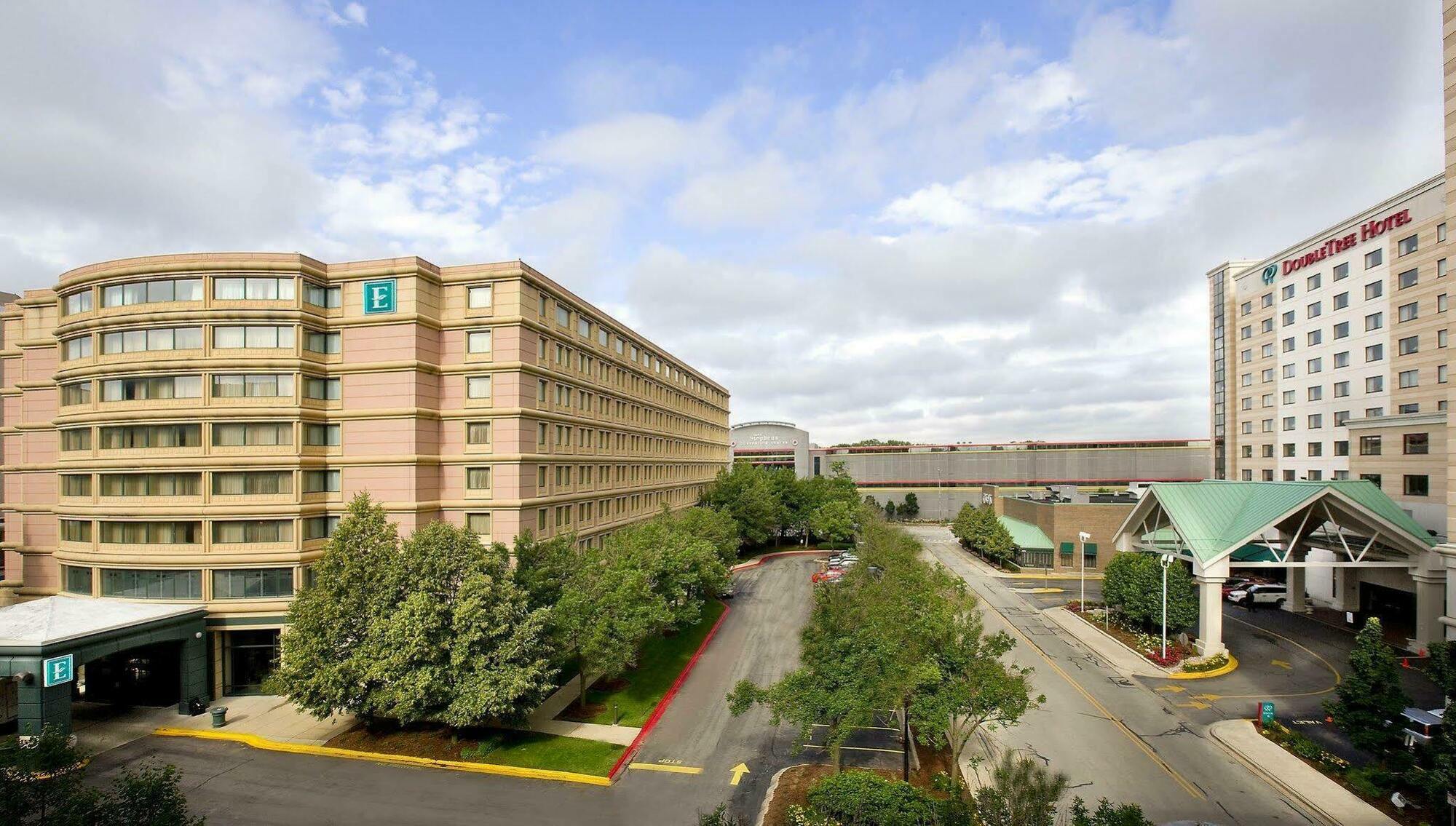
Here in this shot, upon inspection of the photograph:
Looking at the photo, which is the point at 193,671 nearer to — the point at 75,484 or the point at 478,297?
the point at 75,484

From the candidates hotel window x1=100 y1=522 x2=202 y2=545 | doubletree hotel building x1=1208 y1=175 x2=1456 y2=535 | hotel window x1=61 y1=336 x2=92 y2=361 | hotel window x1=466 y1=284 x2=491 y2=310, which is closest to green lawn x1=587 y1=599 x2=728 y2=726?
hotel window x1=100 y1=522 x2=202 y2=545

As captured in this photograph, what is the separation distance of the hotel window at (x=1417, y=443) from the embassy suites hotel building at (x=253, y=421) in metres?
54.1

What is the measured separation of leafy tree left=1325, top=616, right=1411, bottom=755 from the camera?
68.1 ft

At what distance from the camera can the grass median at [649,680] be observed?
27.5 metres

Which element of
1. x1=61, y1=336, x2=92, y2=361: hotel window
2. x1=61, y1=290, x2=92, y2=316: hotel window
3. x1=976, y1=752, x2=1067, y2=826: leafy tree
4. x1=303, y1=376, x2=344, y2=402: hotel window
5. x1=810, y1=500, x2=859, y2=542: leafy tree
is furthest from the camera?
x1=810, y1=500, x2=859, y2=542: leafy tree

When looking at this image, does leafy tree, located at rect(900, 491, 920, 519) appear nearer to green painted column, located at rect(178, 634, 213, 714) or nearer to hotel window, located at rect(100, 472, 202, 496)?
green painted column, located at rect(178, 634, 213, 714)

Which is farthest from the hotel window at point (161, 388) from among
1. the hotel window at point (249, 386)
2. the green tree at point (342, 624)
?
the green tree at point (342, 624)

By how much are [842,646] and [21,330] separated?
171ft

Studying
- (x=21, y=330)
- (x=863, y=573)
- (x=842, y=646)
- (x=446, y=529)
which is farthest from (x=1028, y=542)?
(x=21, y=330)

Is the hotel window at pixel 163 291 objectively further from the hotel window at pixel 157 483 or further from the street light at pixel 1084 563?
the street light at pixel 1084 563

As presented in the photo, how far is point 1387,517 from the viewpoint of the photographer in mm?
33750

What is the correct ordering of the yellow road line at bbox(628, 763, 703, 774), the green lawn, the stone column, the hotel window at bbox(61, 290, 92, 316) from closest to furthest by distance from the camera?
the yellow road line at bbox(628, 763, 703, 774), the green lawn, the hotel window at bbox(61, 290, 92, 316), the stone column

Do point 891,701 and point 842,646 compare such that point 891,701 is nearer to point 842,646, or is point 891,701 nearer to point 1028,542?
point 842,646

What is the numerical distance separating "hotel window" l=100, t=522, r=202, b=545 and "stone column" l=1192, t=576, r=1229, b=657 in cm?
5201
